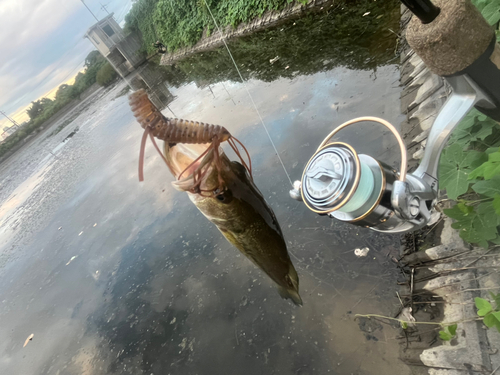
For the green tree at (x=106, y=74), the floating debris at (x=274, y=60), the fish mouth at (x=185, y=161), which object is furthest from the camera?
the green tree at (x=106, y=74)

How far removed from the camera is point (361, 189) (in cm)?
127

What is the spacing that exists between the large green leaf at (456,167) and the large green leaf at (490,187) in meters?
0.10

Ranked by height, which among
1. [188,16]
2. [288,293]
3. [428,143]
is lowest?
[288,293]

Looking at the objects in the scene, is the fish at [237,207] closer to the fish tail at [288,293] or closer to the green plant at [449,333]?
the fish tail at [288,293]

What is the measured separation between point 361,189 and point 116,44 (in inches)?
1446

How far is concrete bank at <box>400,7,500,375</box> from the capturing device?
184cm

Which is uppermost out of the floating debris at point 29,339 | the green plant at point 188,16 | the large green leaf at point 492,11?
the green plant at point 188,16

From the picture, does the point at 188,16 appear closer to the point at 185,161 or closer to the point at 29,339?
the point at 29,339

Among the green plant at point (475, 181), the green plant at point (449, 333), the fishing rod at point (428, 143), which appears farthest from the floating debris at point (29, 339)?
the green plant at point (475, 181)

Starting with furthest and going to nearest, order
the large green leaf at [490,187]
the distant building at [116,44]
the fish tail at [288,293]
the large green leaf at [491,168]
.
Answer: the distant building at [116,44] → the fish tail at [288,293] → the large green leaf at [490,187] → the large green leaf at [491,168]

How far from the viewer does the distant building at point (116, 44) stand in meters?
28.9

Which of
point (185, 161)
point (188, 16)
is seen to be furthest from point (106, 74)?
point (185, 161)

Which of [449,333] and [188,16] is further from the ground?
[188,16]

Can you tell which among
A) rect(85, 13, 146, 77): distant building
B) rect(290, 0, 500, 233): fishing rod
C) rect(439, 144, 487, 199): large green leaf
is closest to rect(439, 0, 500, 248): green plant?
rect(439, 144, 487, 199): large green leaf
